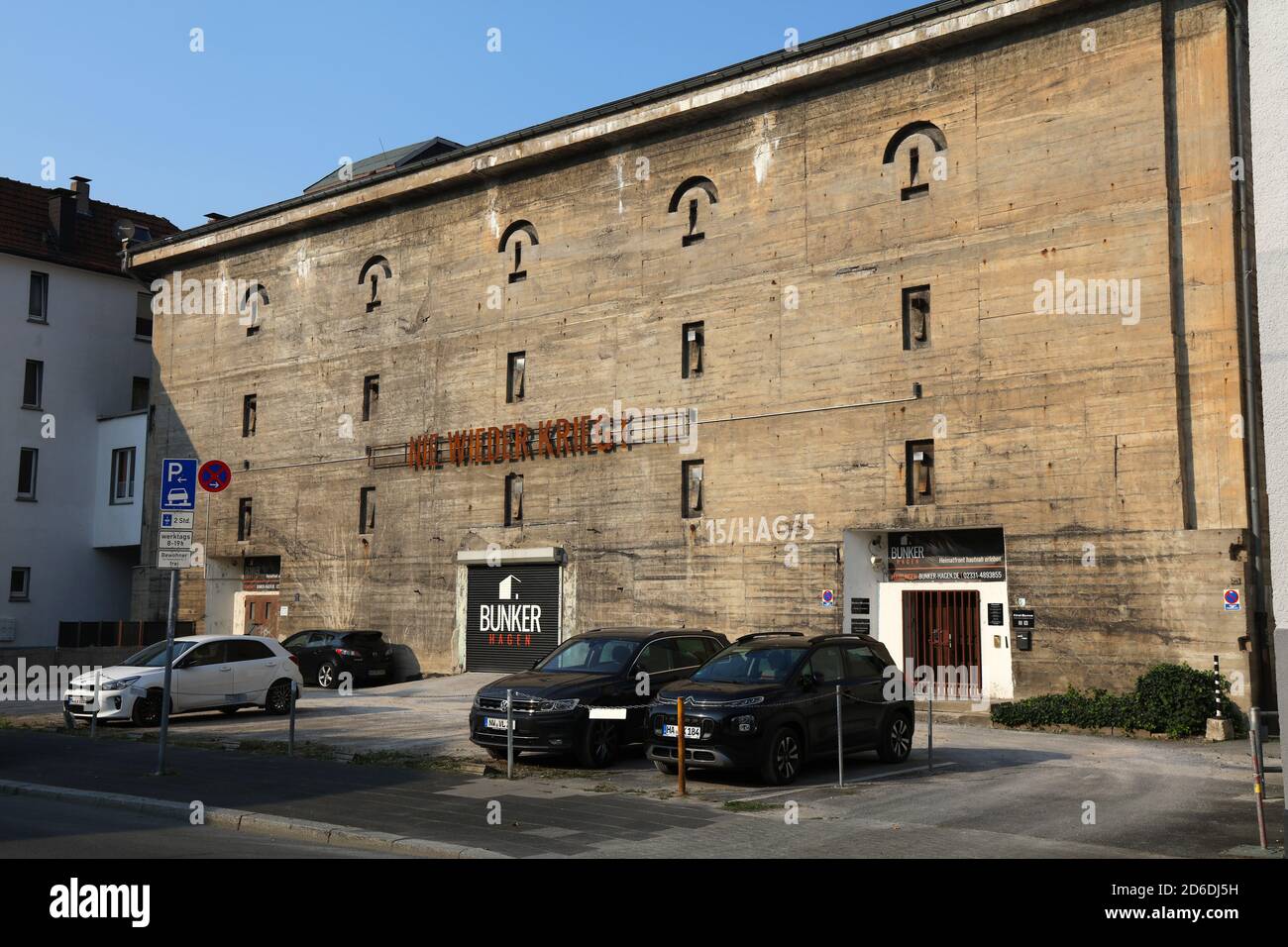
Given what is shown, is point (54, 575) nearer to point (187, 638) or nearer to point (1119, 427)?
point (187, 638)

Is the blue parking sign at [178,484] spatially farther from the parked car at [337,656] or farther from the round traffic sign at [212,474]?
the parked car at [337,656]

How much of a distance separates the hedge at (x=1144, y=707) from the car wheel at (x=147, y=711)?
1504cm

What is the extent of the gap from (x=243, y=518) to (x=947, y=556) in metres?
23.8

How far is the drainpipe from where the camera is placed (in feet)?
69.2

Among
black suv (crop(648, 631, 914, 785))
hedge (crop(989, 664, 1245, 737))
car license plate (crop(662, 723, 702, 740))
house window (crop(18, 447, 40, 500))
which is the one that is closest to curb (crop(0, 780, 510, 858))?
car license plate (crop(662, 723, 702, 740))

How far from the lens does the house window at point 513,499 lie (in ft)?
104

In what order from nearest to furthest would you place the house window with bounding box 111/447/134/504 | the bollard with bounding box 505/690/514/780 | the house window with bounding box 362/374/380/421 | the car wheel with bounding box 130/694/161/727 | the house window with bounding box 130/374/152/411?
the bollard with bounding box 505/690/514/780 < the car wheel with bounding box 130/694/161/727 < the house window with bounding box 362/374/380/421 < the house window with bounding box 111/447/134/504 < the house window with bounding box 130/374/152/411

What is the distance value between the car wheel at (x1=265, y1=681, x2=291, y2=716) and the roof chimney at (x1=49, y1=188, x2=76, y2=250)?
28.5 meters

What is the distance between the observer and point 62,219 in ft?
147

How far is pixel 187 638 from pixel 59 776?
7.65 m

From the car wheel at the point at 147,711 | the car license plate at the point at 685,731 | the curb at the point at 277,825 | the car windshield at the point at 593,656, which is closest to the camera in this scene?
the curb at the point at 277,825

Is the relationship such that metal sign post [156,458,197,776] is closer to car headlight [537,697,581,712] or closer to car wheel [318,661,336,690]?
car headlight [537,697,581,712]

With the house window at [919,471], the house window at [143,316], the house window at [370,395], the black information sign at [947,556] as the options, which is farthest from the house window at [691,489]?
the house window at [143,316]
